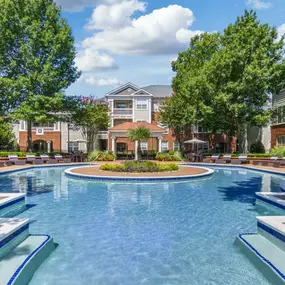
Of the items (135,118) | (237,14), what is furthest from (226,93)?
(135,118)

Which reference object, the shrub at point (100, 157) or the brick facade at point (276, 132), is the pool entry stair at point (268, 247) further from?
the brick facade at point (276, 132)

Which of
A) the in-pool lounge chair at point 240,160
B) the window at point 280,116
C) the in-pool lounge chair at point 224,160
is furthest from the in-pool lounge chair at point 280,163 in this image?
the window at point 280,116

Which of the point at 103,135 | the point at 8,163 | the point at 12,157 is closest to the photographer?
the point at 8,163

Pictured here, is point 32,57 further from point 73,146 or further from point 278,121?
point 278,121

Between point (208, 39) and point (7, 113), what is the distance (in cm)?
2430

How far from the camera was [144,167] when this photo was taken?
19172 millimetres

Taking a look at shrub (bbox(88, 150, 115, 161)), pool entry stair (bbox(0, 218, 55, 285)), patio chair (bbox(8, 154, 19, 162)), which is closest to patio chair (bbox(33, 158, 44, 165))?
patio chair (bbox(8, 154, 19, 162))

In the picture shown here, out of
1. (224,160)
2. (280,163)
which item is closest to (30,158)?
(224,160)

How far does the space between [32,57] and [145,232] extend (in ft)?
82.1

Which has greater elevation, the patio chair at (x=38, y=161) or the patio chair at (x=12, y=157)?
the patio chair at (x=12, y=157)

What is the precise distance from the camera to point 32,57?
27.6m

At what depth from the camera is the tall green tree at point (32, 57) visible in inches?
1072

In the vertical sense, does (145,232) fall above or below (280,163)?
below

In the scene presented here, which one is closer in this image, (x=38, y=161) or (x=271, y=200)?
(x=271, y=200)
